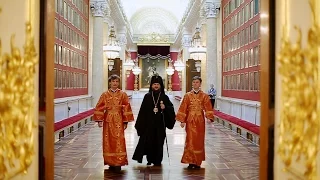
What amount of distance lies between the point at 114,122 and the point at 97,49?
10993 mm

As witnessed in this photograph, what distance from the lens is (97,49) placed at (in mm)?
18125

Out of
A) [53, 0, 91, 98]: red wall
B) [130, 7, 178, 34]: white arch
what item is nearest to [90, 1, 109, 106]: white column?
[53, 0, 91, 98]: red wall

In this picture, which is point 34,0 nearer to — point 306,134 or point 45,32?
point 45,32

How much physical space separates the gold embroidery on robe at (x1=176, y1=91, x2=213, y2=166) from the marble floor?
245 mm

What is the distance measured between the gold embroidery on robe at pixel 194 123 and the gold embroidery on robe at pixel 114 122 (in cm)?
101

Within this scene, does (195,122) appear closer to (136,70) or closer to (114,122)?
(114,122)

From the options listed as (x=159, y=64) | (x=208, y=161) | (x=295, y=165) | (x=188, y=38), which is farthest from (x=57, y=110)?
(x=159, y=64)

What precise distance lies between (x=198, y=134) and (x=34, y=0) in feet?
15.4

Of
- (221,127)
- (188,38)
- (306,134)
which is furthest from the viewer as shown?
(188,38)

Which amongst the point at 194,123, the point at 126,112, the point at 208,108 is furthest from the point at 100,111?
the point at 208,108

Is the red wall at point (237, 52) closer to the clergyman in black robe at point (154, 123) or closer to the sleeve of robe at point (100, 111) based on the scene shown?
the clergyman in black robe at point (154, 123)

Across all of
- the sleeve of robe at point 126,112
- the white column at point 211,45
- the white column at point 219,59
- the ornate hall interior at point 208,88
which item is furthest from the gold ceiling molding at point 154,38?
the sleeve of robe at point 126,112

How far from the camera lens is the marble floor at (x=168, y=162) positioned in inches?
280

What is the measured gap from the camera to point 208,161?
8461mm
